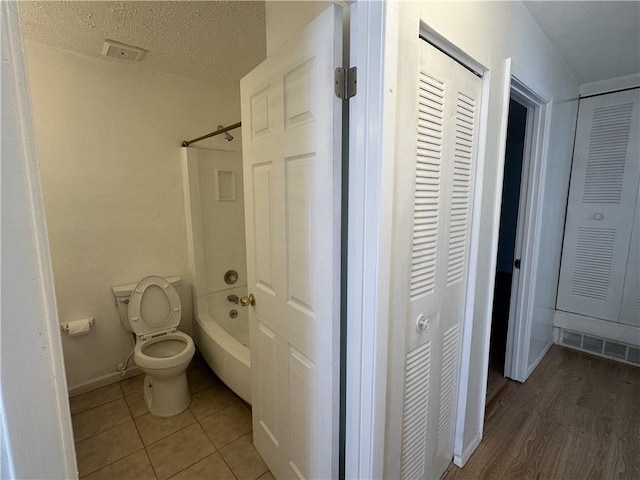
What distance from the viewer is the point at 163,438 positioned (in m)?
1.72

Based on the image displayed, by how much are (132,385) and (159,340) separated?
1.52 feet

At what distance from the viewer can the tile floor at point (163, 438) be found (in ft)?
5.01

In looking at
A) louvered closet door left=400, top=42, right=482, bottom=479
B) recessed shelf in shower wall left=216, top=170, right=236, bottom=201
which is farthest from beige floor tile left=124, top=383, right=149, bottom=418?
louvered closet door left=400, top=42, right=482, bottom=479

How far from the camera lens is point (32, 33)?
1.67 meters

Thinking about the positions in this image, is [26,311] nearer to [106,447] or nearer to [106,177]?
[106,447]

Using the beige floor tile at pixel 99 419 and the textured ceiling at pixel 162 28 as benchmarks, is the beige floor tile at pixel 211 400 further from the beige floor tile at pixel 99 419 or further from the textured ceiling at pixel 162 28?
the textured ceiling at pixel 162 28

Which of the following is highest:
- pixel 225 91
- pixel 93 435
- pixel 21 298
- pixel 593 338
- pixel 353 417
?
pixel 225 91

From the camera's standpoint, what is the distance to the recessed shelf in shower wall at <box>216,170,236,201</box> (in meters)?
2.51

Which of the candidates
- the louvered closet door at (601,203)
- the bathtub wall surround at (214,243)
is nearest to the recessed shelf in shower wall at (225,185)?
the bathtub wall surround at (214,243)

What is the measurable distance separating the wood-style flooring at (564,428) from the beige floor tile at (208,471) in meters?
1.10

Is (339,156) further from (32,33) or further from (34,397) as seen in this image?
(32,33)

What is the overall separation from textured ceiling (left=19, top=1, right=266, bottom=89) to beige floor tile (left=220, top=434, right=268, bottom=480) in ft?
7.53

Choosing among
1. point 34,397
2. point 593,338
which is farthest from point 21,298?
point 593,338

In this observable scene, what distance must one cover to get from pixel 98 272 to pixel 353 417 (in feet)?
6.58
